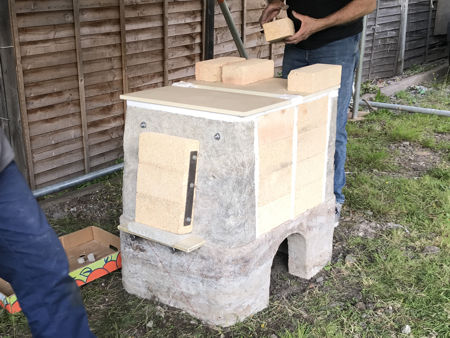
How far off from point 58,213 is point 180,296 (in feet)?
5.63

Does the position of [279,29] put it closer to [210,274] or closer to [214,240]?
[214,240]

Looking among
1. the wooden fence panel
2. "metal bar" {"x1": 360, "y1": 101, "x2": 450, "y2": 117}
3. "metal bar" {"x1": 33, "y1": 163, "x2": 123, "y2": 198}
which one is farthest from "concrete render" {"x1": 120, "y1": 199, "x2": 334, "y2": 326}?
"metal bar" {"x1": 360, "y1": 101, "x2": 450, "y2": 117}

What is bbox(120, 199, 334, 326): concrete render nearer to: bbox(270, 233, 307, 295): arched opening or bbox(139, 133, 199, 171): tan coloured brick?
bbox(270, 233, 307, 295): arched opening

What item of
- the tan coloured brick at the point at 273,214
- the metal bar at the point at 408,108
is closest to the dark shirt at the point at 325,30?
the tan coloured brick at the point at 273,214

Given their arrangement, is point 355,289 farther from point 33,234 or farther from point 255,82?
point 33,234

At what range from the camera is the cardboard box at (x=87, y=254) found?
3.15 metres

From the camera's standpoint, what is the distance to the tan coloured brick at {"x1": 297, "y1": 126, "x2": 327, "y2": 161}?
3.00 metres

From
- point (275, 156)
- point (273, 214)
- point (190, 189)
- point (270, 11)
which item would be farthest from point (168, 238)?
point (270, 11)

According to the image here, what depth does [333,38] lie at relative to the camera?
3693 millimetres

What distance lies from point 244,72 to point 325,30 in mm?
774

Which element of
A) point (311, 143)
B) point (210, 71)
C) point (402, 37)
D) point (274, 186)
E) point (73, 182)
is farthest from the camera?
point (402, 37)

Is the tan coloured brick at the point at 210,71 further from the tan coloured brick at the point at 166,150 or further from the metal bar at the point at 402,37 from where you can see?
the metal bar at the point at 402,37

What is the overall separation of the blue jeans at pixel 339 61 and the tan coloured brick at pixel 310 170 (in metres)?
0.63

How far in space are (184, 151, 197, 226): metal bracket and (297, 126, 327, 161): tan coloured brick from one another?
60 centimetres
